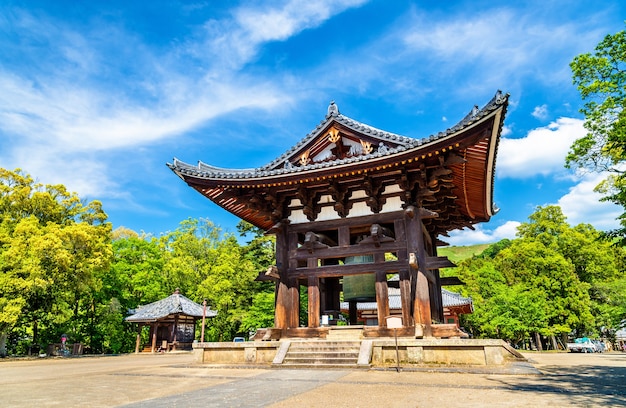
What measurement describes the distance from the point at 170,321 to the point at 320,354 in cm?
2511

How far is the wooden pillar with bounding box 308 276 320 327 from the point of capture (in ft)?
38.1

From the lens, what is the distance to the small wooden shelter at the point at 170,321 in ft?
99.2

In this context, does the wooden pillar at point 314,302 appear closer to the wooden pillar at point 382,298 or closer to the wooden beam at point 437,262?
the wooden pillar at point 382,298

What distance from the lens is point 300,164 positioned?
1292 centimetres

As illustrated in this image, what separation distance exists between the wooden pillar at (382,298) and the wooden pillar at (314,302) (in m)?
1.94

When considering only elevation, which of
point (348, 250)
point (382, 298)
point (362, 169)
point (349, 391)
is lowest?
point (349, 391)

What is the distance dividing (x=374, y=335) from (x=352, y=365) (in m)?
1.62

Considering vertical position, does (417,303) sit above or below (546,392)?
above

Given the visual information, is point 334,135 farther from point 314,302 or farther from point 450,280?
point 450,280

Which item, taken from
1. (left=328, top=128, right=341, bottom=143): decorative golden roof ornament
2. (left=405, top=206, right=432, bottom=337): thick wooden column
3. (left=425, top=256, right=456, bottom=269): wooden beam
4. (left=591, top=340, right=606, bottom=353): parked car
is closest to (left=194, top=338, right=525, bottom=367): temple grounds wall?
(left=405, top=206, right=432, bottom=337): thick wooden column

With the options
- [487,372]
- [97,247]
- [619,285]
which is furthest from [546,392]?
[619,285]

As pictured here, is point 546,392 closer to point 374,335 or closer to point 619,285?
point 374,335

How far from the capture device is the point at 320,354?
1022cm

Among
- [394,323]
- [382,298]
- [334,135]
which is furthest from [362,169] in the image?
[394,323]
